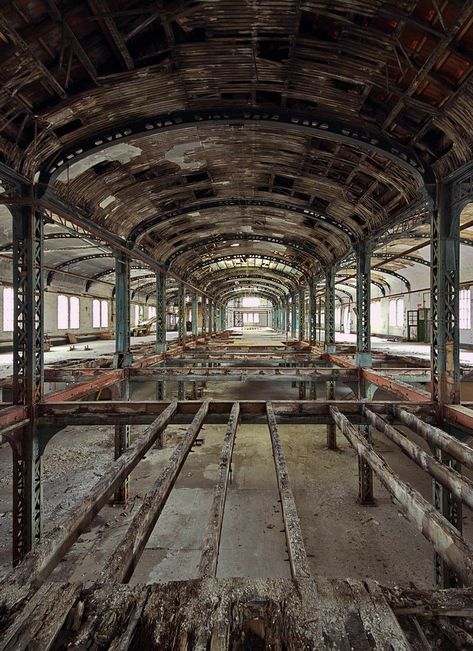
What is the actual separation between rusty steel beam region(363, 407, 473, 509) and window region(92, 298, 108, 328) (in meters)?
24.4

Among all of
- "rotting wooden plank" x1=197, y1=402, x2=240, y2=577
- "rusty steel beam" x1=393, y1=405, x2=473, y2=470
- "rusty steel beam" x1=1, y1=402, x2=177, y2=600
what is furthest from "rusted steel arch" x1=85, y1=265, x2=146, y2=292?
"rotting wooden plank" x1=197, y1=402, x2=240, y2=577

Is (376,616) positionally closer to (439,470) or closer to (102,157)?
(439,470)

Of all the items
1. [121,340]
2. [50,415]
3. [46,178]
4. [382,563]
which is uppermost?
[46,178]

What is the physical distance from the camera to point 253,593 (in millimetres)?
2062

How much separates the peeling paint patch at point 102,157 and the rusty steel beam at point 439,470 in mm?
7311

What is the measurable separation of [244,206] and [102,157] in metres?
5.11

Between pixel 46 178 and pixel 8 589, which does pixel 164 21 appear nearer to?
pixel 46 178

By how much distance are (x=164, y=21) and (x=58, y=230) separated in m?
10.7

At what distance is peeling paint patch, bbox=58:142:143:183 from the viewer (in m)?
7.20

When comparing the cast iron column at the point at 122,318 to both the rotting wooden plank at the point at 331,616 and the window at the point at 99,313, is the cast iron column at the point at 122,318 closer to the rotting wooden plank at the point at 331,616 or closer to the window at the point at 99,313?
the rotting wooden plank at the point at 331,616

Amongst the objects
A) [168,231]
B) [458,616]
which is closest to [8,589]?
[458,616]

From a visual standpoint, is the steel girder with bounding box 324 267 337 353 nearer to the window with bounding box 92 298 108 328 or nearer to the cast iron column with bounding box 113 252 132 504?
the cast iron column with bounding box 113 252 132 504

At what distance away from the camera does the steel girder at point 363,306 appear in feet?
34.2

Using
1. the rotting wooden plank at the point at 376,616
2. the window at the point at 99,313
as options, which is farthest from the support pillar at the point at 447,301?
the window at the point at 99,313
